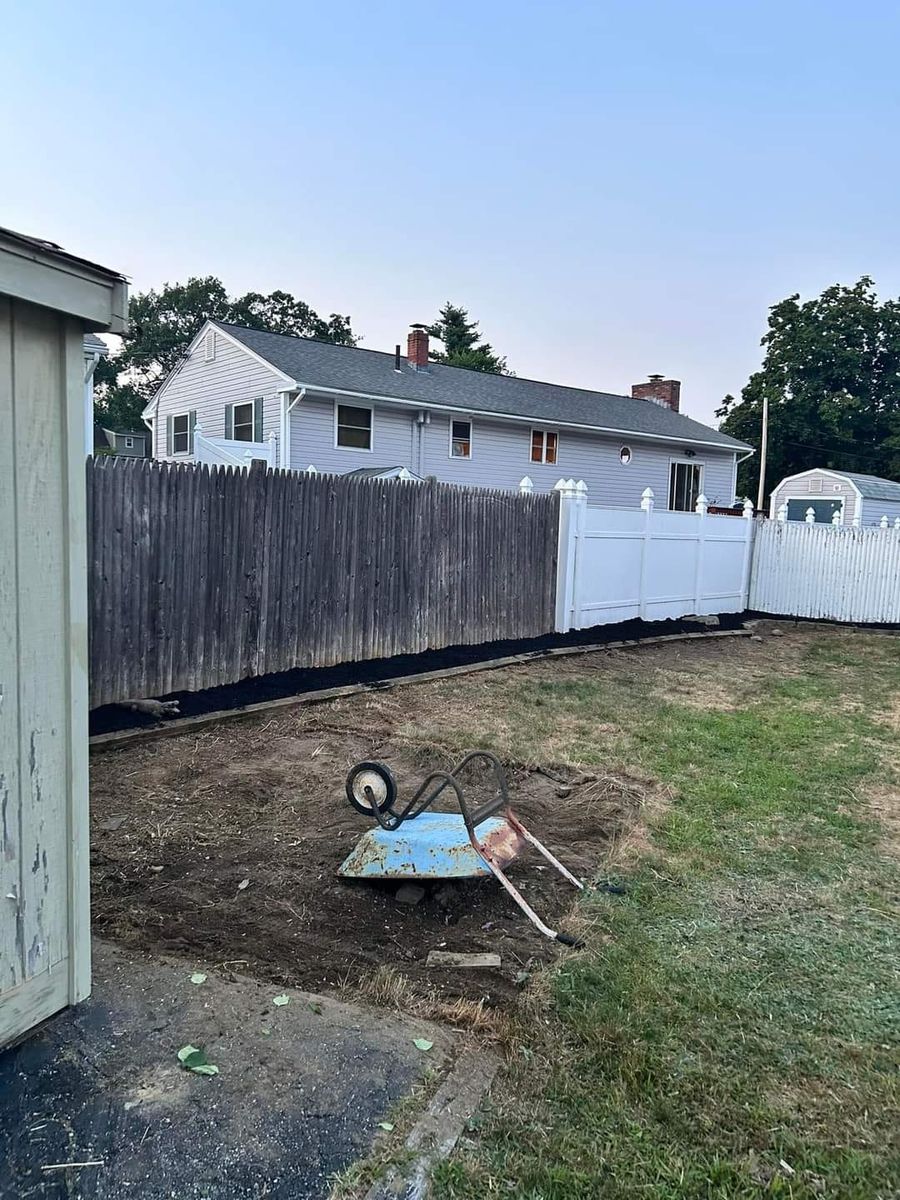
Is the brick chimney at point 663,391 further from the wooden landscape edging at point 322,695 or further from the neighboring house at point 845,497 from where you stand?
the wooden landscape edging at point 322,695

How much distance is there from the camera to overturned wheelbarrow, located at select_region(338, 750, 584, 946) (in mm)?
3139

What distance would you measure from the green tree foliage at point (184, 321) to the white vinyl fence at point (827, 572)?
3366 centimetres

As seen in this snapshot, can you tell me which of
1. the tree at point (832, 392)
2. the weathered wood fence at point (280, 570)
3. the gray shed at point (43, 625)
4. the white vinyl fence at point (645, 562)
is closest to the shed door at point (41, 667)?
the gray shed at point (43, 625)

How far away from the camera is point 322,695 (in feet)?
22.0

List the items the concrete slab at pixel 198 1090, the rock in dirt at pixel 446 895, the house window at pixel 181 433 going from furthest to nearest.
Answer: the house window at pixel 181 433 → the rock in dirt at pixel 446 895 → the concrete slab at pixel 198 1090

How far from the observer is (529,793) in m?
4.72

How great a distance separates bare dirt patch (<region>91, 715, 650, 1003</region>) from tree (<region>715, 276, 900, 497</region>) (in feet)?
125

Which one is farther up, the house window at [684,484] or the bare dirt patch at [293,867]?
the house window at [684,484]

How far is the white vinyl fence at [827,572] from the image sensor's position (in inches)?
524

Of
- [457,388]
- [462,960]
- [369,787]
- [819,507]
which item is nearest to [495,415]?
[457,388]

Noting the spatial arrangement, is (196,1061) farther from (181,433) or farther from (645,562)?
(181,433)

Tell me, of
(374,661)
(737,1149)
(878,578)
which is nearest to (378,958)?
(737,1149)

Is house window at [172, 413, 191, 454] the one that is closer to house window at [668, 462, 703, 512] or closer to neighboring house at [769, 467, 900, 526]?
house window at [668, 462, 703, 512]

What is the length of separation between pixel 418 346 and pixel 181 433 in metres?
6.25
